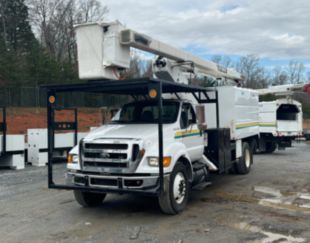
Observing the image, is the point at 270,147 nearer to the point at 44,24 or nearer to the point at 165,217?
the point at 165,217

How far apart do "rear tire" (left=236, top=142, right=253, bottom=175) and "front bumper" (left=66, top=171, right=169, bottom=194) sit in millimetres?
5871

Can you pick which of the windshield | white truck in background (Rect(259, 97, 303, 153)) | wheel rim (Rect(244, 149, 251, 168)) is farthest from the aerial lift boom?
white truck in background (Rect(259, 97, 303, 153))

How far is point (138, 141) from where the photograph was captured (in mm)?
7023

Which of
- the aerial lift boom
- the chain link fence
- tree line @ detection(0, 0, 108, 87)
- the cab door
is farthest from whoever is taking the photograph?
tree line @ detection(0, 0, 108, 87)

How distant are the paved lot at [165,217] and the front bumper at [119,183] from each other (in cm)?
60

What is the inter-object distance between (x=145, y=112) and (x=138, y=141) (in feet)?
6.01

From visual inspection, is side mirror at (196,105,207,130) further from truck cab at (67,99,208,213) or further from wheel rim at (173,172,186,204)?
wheel rim at (173,172,186,204)

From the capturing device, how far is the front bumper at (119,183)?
6832 mm

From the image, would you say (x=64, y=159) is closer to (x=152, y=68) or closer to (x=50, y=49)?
(x=152, y=68)

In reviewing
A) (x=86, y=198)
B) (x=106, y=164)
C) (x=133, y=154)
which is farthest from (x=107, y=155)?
(x=86, y=198)

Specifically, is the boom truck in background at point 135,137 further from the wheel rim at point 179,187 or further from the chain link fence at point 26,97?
the chain link fence at point 26,97

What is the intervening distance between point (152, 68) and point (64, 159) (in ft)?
25.7

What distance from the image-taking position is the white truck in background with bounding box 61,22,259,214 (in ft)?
22.9

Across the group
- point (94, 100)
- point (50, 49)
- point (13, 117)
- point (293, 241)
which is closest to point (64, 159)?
point (293, 241)
